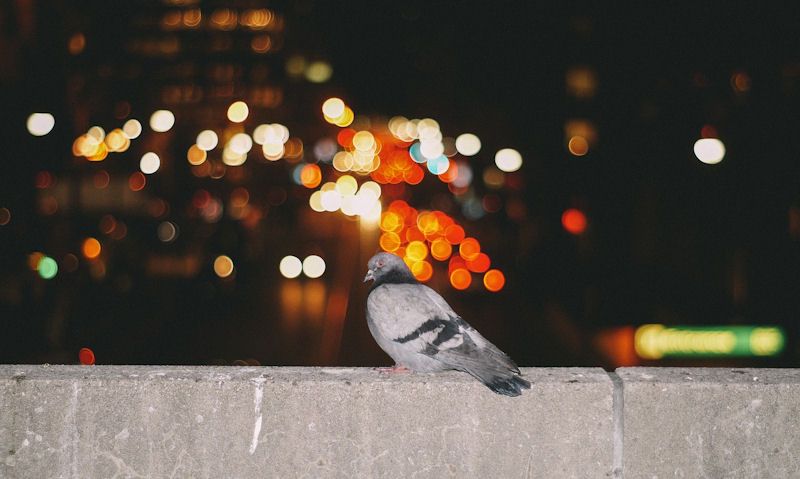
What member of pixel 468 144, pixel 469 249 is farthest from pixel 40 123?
pixel 468 144

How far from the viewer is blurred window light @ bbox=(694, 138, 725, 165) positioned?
63.5 feet

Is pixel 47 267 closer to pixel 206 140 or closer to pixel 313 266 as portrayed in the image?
pixel 313 266

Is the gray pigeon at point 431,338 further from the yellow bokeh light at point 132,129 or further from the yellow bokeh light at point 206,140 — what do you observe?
the yellow bokeh light at point 206,140

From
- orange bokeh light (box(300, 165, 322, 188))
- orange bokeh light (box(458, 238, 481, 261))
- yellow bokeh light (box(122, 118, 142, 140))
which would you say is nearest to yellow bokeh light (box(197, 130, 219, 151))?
orange bokeh light (box(300, 165, 322, 188))

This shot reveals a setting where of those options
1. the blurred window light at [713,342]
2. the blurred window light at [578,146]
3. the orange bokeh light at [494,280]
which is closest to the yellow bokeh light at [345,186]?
the orange bokeh light at [494,280]

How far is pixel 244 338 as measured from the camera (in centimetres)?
1709

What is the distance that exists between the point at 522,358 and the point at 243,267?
25.2m

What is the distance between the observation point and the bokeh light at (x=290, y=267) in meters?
35.7

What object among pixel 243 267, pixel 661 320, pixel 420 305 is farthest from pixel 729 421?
pixel 243 267

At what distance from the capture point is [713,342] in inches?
660

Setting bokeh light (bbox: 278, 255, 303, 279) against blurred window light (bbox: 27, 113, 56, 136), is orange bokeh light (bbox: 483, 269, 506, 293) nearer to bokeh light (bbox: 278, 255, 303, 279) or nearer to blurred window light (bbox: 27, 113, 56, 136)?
bokeh light (bbox: 278, 255, 303, 279)

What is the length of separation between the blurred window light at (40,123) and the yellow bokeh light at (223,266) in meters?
8.39

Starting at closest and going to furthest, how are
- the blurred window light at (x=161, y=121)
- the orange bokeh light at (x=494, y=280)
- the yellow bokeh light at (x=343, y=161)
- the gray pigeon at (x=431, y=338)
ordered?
the gray pigeon at (x=431, y=338) → the orange bokeh light at (x=494, y=280) → the blurred window light at (x=161, y=121) → the yellow bokeh light at (x=343, y=161)

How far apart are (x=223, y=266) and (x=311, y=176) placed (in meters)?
41.8
